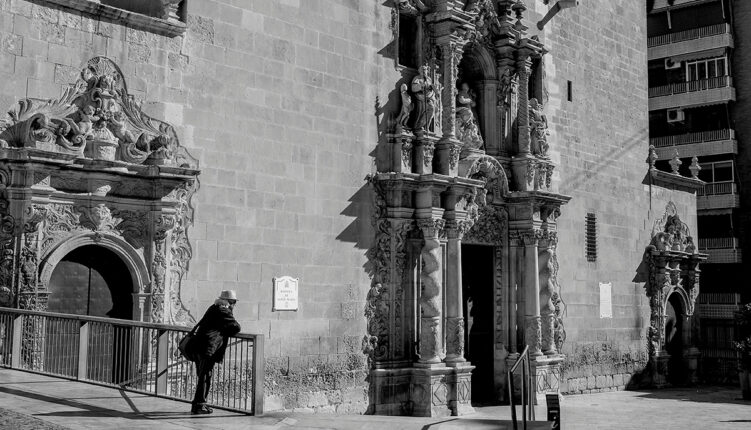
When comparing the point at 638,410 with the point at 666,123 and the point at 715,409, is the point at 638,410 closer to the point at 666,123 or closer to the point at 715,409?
the point at 715,409

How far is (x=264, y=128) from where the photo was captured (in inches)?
602

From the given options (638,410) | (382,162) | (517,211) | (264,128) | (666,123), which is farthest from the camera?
(666,123)

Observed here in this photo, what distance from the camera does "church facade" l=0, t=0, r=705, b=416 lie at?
12.7 metres

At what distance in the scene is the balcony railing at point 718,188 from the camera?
35.1 m

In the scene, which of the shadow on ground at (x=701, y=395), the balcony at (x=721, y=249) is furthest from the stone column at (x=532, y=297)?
the balcony at (x=721, y=249)

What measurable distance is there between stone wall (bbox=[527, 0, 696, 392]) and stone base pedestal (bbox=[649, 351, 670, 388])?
0.45 metres

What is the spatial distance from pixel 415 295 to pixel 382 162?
9.27 ft

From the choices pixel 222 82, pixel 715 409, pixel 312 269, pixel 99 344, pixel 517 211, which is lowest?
pixel 715 409

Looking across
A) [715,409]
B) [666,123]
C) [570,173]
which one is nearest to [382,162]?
[570,173]

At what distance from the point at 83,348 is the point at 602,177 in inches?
647

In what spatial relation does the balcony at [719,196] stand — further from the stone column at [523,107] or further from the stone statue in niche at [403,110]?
the stone statue in niche at [403,110]

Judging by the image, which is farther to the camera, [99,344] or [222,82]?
[222,82]

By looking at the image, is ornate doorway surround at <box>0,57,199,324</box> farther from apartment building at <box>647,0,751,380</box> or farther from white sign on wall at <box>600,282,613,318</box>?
apartment building at <box>647,0,751,380</box>

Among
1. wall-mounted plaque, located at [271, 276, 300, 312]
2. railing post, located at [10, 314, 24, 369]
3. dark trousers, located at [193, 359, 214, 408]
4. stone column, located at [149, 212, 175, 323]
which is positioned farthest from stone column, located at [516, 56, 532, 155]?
railing post, located at [10, 314, 24, 369]
